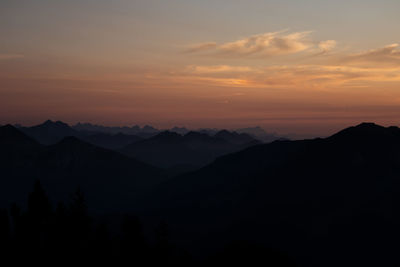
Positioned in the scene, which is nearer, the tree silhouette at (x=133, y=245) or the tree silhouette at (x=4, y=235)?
the tree silhouette at (x=4, y=235)

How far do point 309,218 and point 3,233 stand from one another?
455 feet

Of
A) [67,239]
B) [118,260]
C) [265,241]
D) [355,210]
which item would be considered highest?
[67,239]

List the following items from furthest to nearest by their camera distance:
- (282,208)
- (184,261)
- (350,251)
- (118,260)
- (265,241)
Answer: (282,208), (265,241), (350,251), (184,261), (118,260)

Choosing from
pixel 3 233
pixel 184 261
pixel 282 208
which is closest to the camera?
pixel 3 233

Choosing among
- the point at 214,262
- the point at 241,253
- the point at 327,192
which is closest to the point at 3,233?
the point at 214,262

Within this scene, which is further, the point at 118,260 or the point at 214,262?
the point at 214,262

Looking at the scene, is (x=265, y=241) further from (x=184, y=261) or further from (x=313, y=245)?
(x=184, y=261)

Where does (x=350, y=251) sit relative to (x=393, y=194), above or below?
below

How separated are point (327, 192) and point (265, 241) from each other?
57.7m

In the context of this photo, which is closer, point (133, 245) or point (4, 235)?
point (133, 245)

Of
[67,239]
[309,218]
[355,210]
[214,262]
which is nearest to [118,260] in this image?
[67,239]

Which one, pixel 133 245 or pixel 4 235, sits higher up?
pixel 4 235

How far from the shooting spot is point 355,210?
6663 inches

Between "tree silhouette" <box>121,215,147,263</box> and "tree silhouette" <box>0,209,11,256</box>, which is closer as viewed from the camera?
"tree silhouette" <box>0,209,11,256</box>
